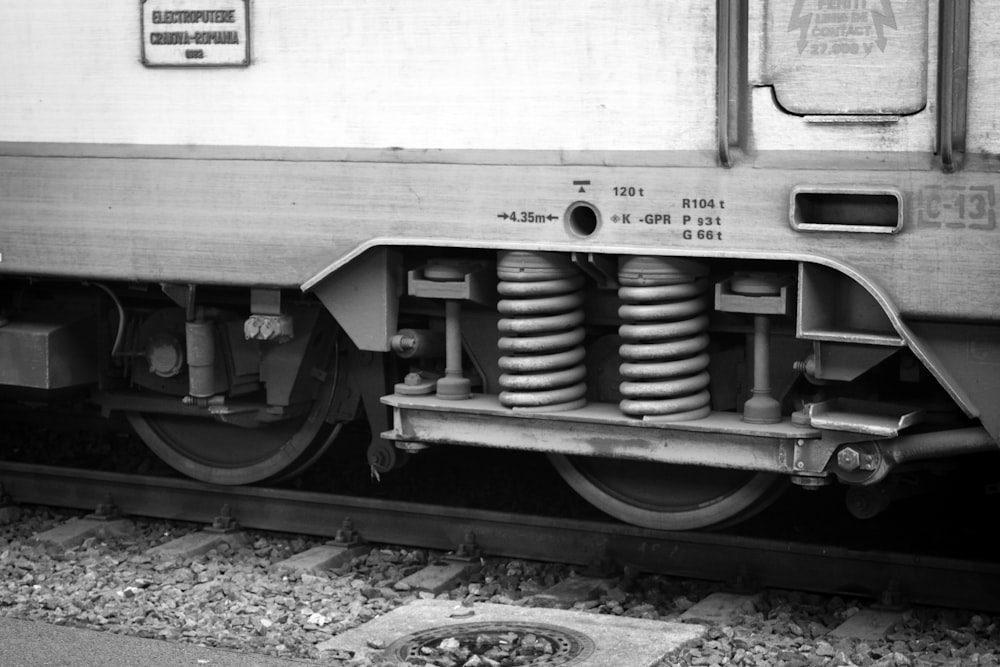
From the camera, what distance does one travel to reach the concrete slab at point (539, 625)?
512cm

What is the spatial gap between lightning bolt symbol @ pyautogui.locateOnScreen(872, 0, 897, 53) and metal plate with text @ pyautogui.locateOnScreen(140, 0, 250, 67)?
8.38ft

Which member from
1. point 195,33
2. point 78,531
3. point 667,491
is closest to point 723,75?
point 667,491

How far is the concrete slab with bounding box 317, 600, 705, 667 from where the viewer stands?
512 cm

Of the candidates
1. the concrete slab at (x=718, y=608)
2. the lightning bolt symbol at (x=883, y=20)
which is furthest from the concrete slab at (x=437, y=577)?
the lightning bolt symbol at (x=883, y=20)

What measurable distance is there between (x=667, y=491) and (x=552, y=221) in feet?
4.64

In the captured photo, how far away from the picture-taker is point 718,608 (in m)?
5.93

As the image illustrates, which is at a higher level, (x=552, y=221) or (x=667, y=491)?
(x=552, y=221)

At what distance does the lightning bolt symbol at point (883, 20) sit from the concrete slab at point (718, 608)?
217 cm

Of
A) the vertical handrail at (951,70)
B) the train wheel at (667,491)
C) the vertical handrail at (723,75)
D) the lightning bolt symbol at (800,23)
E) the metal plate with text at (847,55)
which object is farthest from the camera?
the train wheel at (667,491)

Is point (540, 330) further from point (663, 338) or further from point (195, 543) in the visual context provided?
point (195, 543)

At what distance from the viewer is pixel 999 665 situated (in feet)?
16.8

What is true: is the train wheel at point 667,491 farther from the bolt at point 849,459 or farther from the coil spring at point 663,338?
the bolt at point 849,459

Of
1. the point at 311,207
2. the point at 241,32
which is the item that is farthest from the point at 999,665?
the point at 241,32

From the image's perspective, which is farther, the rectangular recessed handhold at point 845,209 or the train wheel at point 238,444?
the train wheel at point 238,444
